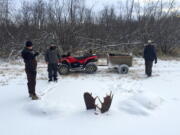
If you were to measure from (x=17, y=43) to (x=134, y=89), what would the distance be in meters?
10.4

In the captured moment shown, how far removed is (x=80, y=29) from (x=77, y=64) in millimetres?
7079

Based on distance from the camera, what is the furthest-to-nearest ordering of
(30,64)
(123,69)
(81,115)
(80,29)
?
(80,29), (123,69), (30,64), (81,115)

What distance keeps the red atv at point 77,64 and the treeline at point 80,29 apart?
5594 millimetres

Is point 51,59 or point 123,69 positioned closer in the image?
point 51,59

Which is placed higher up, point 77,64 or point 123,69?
point 77,64

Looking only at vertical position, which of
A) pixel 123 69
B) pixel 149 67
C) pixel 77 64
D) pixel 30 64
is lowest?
pixel 123 69

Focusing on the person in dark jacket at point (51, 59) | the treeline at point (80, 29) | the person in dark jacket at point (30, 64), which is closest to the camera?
the person in dark jacket at point (30, 64)

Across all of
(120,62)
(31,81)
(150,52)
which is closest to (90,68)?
(120,62)

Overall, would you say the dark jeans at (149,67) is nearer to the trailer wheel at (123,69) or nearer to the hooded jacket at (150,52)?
the hooded jacket at (150,52)

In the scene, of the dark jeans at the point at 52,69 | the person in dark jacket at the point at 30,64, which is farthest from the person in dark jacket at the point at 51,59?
the person in dark jacket at the point at 30,64

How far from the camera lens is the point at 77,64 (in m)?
7.67

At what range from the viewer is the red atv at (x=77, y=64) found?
7539 millimetres

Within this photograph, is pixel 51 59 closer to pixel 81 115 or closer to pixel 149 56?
pixel 81 115

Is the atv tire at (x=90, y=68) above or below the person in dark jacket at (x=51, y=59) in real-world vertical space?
below
